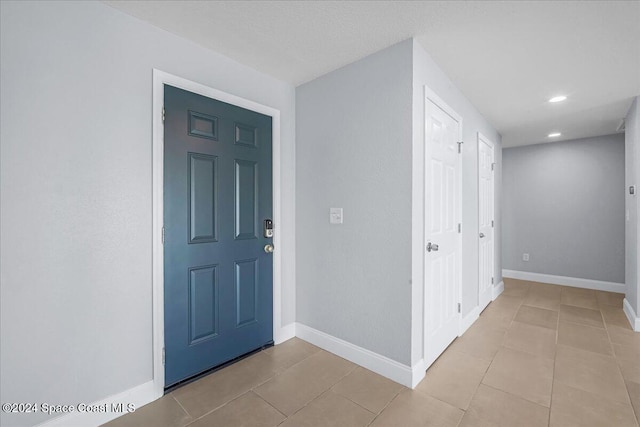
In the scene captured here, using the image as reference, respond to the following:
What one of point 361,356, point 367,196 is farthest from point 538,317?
point 367,196

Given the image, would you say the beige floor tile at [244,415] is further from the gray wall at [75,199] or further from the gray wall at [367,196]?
the gray wall at [367,196]

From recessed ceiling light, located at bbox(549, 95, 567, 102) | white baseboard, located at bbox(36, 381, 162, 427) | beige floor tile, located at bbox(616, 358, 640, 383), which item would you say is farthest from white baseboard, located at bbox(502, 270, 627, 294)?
white baseboard, located at bbox(36, 381, 162, 427)

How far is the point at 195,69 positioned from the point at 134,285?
159 cm

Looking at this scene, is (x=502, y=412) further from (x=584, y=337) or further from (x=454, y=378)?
(x=584, y=337)

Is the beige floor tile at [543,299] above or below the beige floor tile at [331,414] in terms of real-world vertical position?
above

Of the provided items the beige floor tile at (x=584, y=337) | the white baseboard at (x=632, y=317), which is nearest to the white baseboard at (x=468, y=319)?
the beige floor tile at (x=584, y=337)

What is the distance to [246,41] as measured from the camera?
2.07 m

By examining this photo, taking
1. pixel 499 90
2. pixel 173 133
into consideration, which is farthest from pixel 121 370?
pixel 499 90

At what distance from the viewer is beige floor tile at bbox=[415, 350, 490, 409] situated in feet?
6.28

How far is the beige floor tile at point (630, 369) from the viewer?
213cm

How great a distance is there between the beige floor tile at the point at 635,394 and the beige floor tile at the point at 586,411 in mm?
29

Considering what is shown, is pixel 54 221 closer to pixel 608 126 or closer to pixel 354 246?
pixel 354 246

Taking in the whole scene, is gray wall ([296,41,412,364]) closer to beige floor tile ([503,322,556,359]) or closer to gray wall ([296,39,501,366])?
gray wall ([296,39,501,366])

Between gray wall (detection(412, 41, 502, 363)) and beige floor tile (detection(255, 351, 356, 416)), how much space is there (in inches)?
24.9
